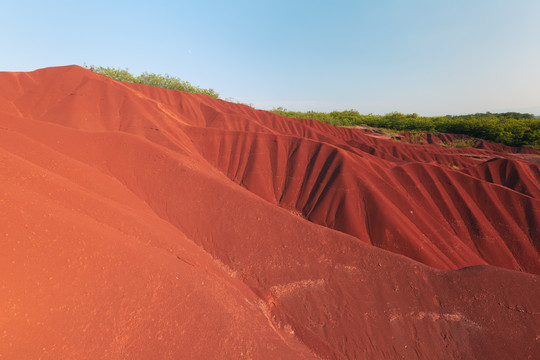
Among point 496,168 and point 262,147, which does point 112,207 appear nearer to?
point 262,147

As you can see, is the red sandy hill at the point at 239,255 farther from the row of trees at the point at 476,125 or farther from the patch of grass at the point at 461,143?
the row of trees at the point at 476,125

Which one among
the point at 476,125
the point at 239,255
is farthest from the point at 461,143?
the point at 239,255

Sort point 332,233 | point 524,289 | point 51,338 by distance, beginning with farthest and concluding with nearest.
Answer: point 332,233 < point 524,289 < point 51,338

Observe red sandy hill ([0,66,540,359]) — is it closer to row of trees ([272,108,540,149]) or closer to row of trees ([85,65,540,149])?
row of trees ([85,65,540,149])

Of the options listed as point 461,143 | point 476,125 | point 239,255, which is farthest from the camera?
point 476,125

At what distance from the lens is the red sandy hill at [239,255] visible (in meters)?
3.82

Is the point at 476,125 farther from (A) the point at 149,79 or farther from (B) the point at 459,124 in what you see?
(A) the point at 149,79

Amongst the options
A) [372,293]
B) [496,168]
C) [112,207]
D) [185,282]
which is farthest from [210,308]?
[496,168]

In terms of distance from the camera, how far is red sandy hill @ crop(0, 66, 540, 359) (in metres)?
3.82

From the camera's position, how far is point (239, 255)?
855 centimetres

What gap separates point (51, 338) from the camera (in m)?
3.18

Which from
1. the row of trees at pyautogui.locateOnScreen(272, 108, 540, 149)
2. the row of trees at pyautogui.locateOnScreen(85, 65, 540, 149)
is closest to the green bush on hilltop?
the row of trees at pyautogui.locateOnScreen(85, 65, 540, 149)

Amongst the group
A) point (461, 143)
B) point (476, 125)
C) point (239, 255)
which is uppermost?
point (476, 125)

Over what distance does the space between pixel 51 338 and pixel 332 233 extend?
8133mm
